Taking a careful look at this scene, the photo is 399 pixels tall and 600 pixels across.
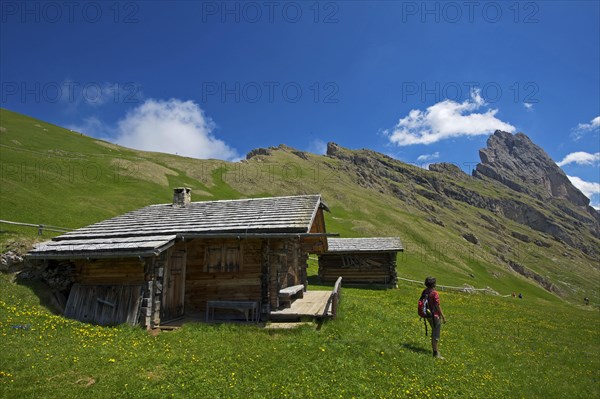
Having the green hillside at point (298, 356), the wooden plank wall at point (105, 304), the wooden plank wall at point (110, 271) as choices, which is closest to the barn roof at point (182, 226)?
the wooden plank wall at point (110, 271)

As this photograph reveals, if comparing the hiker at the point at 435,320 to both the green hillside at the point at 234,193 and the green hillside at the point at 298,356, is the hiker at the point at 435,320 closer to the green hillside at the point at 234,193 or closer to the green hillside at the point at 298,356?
the green hillside at the point at 298,356

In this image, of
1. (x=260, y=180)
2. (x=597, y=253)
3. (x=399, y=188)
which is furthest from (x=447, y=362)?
(x=597, y=253)

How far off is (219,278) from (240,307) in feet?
7.38

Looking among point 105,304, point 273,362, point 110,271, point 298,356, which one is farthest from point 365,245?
point 273,362

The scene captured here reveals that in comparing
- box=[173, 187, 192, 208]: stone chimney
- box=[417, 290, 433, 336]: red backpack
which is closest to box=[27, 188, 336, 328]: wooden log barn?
box=[173, 187, 192, 208]: stone chimney

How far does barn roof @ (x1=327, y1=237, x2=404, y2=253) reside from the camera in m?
34.0

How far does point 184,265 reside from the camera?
17.0 m

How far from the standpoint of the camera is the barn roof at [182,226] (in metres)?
15.1

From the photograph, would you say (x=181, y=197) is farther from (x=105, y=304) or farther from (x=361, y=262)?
(x=361, y=262)

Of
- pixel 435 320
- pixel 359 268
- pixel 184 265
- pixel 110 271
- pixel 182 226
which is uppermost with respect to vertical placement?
pixel 182 226

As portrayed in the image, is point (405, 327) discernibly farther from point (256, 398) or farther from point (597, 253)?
point (597, 253)

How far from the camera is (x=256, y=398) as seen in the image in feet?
26.4

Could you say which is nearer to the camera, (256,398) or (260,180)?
(256,398)

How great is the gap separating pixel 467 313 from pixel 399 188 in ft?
393
